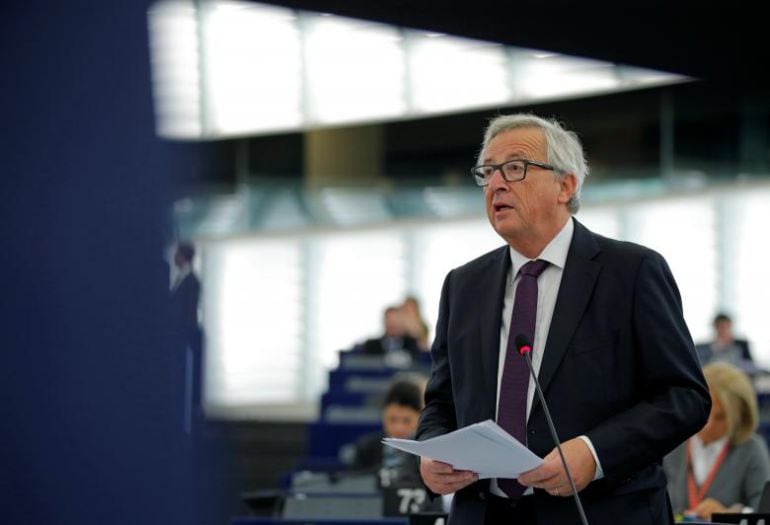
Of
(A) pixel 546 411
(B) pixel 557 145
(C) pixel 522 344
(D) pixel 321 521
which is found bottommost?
(D) pixel 321 521

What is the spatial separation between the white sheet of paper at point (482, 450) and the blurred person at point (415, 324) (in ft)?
33.1

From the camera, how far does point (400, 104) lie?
17797 millimetres

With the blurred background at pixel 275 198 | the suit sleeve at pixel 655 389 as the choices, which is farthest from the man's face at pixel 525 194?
the blurred background at pixel 275 198

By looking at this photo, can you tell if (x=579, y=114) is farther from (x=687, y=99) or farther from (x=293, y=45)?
(x=293, y=45)

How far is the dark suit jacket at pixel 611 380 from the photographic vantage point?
261 centimetres

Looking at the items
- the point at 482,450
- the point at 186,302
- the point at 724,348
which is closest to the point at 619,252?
the point at 482,450

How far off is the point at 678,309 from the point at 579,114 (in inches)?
706

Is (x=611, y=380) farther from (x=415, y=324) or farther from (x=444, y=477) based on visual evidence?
(x=415, y=324)

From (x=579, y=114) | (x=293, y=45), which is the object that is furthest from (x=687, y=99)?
(x=293, y=45)

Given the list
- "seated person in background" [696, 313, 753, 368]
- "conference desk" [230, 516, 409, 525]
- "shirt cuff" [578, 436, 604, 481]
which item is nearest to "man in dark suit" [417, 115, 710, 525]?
"shirt cuff" [578, 436, 604, 481]

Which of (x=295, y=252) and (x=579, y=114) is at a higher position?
(x=579, y=114)

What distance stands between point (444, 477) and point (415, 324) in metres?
10.4

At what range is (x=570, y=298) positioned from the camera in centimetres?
273

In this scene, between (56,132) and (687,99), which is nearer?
(56,132)
